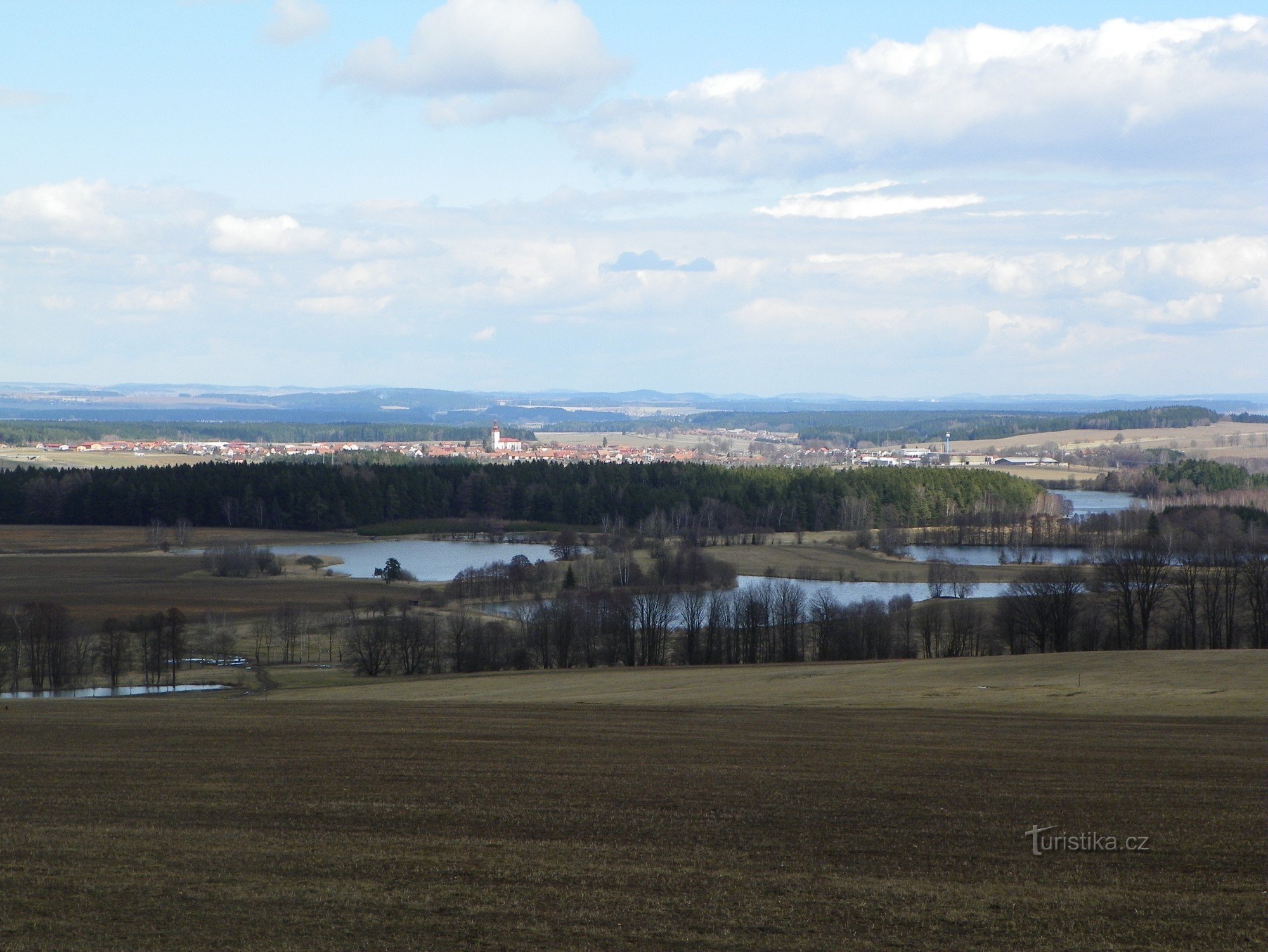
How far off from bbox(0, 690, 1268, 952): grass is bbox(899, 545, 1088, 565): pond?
2884 inches

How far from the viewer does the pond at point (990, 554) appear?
94875 mm

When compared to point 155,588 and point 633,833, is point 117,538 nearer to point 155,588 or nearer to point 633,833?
point 155,588

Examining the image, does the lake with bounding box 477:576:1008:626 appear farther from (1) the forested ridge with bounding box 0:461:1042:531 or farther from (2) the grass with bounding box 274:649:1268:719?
(1) the forested ridge with bounding box 0:461:1042:531

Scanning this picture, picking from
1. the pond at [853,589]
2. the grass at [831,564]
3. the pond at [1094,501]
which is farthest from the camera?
the pond at [1094,501]

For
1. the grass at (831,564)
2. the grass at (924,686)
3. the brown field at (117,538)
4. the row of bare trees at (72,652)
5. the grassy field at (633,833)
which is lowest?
the grass at (831,564)

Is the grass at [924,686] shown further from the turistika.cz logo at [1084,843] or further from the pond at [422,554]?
the pond at [422,554]

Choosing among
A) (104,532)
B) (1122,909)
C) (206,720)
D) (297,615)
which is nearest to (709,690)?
(206,720)

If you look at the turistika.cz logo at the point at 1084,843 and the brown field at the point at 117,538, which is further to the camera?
the brown field at the point at 117,538

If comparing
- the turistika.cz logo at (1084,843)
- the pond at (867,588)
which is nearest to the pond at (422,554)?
the pond at (867,588)

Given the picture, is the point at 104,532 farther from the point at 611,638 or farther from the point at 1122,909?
the point at 1122,909

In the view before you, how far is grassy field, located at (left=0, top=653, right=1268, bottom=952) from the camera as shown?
11.6 metres

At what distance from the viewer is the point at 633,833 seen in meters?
15.4

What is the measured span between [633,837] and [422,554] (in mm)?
89556

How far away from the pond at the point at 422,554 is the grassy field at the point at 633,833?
60803 millimetres
